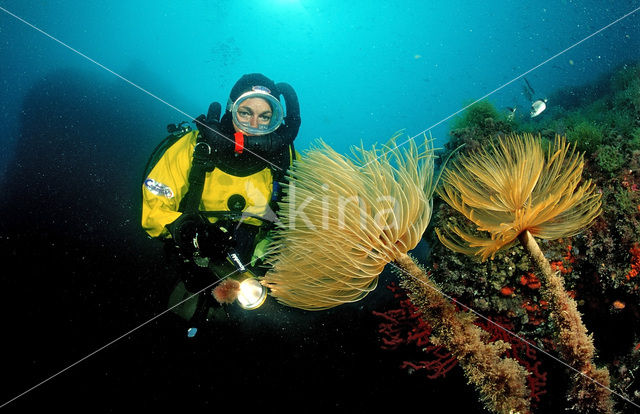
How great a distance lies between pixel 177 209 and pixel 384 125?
7019 cm

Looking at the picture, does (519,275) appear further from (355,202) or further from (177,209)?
(177,209)

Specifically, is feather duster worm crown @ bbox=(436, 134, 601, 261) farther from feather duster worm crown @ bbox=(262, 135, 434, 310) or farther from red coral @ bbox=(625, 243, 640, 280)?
red coral @ bbox=(625, 243, 640, 280)

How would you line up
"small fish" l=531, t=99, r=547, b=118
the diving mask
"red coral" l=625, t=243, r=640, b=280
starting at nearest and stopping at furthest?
"red coral" l=625, t=243, r=640, b=280 → the diving mask → "small fish" l=531, t=99, r=547, b=118

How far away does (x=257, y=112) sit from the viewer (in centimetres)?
426

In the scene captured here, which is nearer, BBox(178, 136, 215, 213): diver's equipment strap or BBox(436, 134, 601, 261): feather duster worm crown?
BBox(436, 134, 601, 261): feather duster worm crown

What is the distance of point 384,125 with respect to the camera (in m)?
69.2

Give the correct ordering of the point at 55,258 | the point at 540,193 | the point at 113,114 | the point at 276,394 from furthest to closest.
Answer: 1. the point at 113,114
2. the point at 55,258
3. the point at 276,394
4. the point at 540,193

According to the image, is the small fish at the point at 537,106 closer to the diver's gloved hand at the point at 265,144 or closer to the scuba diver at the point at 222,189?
the scuba diver at the point at 222,189

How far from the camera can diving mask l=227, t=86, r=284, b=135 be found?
4.09 meters

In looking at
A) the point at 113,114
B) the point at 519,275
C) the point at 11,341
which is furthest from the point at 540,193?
the point at 113,114

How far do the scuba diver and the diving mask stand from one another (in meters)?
0.01

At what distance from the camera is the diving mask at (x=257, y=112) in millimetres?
4094

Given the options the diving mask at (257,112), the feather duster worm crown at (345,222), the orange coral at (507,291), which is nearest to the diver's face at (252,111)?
the diving mask at (257,112)

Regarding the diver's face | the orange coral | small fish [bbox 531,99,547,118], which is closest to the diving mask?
the diver's face
